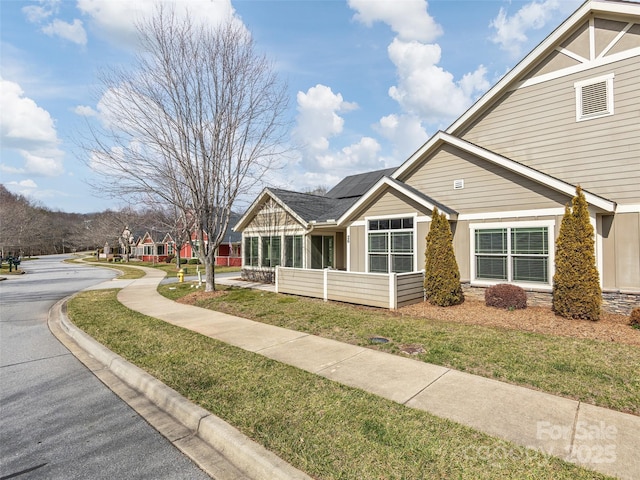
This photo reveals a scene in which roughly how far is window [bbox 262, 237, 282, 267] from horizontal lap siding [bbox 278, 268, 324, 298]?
12.0 ft

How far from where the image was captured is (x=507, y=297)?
29.6 ft

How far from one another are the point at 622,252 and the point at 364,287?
674 cm

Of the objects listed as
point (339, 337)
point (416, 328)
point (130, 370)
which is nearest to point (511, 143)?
point (416, 328)

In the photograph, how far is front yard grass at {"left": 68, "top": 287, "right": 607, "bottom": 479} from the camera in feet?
9.12

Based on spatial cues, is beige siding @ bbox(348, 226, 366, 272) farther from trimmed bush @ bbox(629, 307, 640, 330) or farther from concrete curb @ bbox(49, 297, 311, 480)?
concrete curb @ bbox(49, 297, 311, 480)

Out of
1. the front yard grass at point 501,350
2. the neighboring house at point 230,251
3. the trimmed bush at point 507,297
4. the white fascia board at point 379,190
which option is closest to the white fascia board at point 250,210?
the white fascia board at point 379,190

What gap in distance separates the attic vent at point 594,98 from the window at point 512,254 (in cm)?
349

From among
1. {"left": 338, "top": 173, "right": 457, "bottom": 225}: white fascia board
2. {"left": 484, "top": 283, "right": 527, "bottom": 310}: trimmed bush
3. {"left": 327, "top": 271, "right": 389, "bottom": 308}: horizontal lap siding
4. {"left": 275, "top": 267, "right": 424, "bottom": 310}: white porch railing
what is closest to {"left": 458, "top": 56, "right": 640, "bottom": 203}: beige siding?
{"left": 338, "top": 173, "right": 457, "bottom": 225}: white fascia board

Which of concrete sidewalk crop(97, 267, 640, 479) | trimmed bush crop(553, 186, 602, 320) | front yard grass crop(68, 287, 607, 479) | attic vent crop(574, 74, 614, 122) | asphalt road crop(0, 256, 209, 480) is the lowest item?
asphalt road crop(0, 256, 209, 480)

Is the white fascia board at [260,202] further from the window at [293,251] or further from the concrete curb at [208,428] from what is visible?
the concrete curb at [208,428]

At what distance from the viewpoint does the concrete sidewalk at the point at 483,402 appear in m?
3.06

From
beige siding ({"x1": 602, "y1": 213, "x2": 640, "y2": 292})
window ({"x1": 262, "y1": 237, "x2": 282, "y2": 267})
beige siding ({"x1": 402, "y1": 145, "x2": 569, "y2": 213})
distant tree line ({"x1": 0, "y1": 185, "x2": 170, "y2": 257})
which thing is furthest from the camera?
distant tree line ({"x1": 0, "y1": 185, "x2": 170, "y2": 257})

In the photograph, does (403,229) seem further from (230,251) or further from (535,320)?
(230,251)

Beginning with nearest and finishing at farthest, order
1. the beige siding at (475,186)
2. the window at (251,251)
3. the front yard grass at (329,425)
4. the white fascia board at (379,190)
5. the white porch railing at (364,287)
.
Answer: the front yard grass at (329,425)
the beige siding at (475,186)
the white porch railing at (364,287)
the white fascia board at (379,190)
the window at (251,251)
